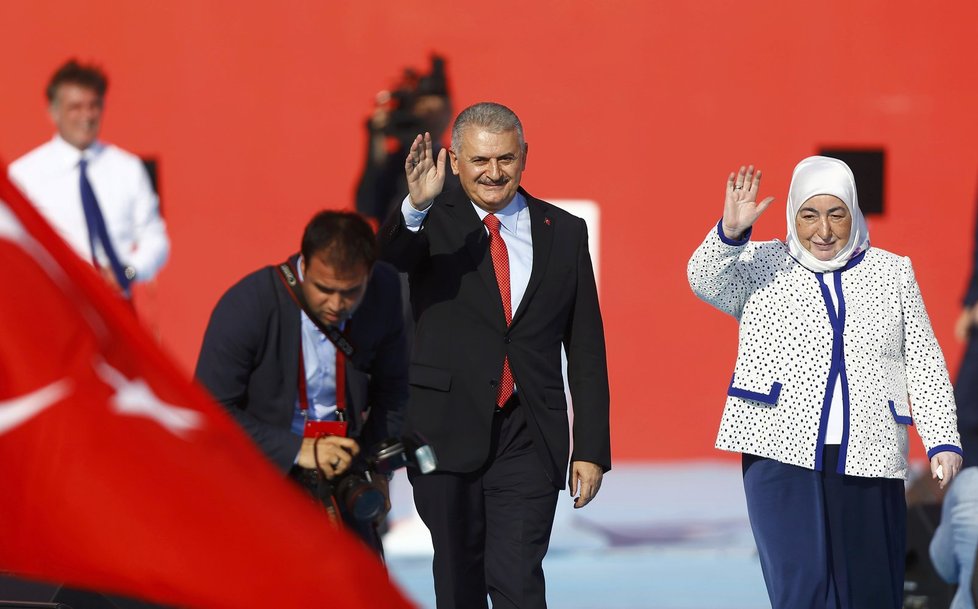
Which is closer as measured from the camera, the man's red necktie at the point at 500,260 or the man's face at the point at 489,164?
the man's face at the point at 489,164

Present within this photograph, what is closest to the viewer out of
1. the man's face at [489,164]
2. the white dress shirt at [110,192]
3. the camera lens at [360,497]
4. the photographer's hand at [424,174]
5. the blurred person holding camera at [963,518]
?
the camera lens at [360,497]

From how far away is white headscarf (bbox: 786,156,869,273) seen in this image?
467cm

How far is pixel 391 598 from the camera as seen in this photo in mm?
2186

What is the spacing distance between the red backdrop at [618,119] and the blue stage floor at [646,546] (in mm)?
505

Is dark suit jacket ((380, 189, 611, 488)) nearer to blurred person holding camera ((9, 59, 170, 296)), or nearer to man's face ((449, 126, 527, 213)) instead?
man's face ((449, 126, 527, 213))

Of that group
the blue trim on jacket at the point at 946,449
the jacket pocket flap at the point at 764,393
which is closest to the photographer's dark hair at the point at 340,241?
the jacket pocket flap at the point at 764,393

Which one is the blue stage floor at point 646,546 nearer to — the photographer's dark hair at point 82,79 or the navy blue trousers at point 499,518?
the navy blue trousers at point 499,518

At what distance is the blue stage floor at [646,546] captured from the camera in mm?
6578

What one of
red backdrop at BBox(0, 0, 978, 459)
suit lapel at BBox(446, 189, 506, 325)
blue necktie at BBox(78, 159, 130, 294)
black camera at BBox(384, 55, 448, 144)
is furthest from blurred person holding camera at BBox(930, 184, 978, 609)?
black camera at BBox(384, 55, 448, 144)

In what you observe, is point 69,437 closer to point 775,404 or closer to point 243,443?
point 243,443

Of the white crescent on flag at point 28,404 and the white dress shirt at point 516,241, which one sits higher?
the white dress shirt at point 516,241

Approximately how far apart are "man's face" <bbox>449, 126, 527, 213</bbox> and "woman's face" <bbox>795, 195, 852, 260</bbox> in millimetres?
821

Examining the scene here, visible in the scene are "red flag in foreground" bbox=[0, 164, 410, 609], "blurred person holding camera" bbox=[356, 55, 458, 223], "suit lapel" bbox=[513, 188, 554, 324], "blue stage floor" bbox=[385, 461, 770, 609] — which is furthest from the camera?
"blurred person holding camera" bbox=[356, 55, 458, 223]

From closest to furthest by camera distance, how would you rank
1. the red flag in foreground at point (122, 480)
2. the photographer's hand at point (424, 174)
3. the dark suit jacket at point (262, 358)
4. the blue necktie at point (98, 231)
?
1. the red flag in foreground at point (122, 480)
2. the dark suit jacket at point (262, 358)
3. the photographer's hand at point (424, 174)
4. the blue necktie at point (98, 231)
